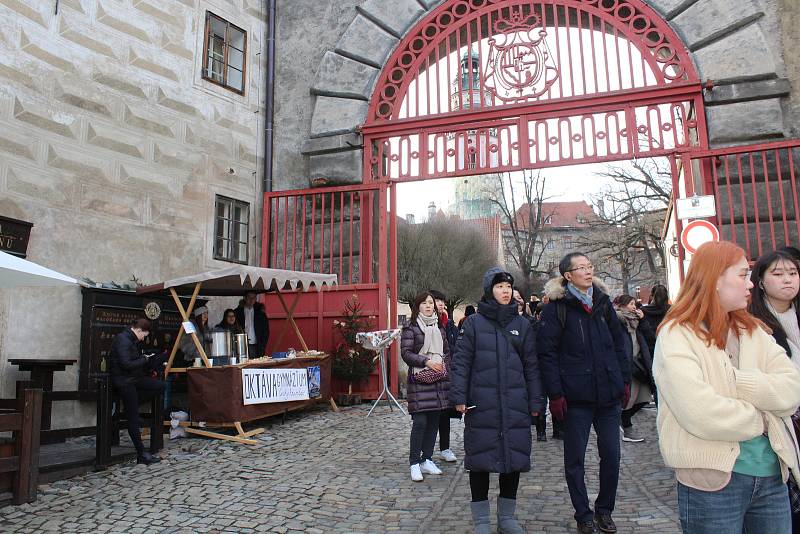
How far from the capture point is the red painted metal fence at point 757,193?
8.45 metres

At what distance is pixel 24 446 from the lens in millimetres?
5332

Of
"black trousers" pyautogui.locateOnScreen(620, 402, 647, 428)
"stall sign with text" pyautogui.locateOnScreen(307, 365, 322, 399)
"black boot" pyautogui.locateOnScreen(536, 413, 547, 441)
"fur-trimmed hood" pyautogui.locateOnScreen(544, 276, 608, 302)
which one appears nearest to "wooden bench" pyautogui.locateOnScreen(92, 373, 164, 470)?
"stall sign with text" pyautogui.locateOnScreen(307, 365, 322, 399)

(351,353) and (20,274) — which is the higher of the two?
(20,274)

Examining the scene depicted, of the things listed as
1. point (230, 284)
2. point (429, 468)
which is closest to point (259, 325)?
point (230, 284)

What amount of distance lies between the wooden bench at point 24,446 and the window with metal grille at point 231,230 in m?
5.13

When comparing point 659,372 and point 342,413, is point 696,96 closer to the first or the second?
point 342,413

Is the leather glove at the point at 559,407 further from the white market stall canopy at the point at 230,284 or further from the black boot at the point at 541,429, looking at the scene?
the white market stall canopy at the point at 230,284

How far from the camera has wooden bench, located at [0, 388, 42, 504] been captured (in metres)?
5.21

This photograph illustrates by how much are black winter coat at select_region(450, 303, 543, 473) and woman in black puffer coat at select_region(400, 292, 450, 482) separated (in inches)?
57.3

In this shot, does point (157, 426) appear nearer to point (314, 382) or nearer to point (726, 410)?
point (314, 382)

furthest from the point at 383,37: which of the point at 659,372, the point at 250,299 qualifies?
the point at 659,372

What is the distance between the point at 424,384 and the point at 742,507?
3.66m

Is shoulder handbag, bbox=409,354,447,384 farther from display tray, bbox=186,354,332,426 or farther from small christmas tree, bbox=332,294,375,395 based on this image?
small christmas tree, bbox=332,294,375,395

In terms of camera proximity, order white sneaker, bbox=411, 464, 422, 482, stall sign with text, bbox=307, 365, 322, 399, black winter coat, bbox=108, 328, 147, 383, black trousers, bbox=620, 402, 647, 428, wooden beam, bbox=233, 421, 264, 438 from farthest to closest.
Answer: stall sign with text, bbox=307, 365, 322, 399 < wooden beam, bbox=233, 421, 264, 438 < black trousers, bbox=620, 402, 647, 428 < black winter coat, bbox=108, 328, 147, 383 < white sneaker, bbox=411, 464, 422, 482
